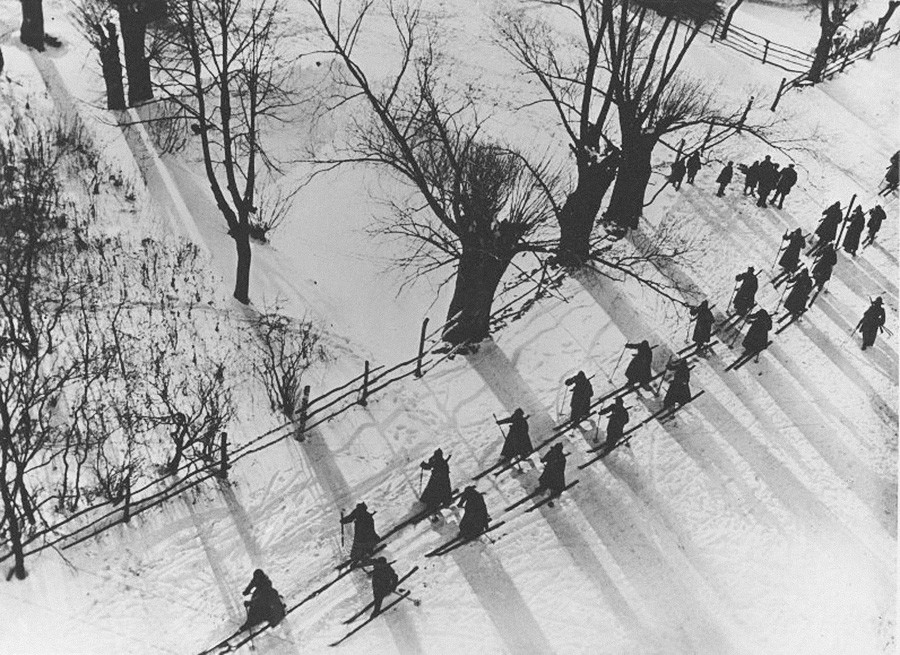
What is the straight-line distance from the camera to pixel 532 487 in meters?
13.7

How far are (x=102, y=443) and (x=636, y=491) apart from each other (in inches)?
328

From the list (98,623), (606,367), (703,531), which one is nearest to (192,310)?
(98,623)

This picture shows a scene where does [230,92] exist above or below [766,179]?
above

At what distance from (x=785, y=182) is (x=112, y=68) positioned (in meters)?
15.8

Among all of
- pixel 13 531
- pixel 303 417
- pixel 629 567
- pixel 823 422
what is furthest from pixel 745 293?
pixel 13 531

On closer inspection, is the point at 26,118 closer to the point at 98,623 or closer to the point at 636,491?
the point at 98,623

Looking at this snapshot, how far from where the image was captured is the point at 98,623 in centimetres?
1114

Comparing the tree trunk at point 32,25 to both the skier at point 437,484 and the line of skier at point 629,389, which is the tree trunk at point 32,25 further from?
the skier at point 437,484

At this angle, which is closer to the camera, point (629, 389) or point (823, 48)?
point (629, 389)

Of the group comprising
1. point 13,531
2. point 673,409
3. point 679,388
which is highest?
point 13,531

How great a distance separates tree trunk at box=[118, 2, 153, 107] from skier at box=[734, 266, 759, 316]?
44.6ft

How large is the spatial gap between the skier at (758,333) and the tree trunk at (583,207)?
3.49 m

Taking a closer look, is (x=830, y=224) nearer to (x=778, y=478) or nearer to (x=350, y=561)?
(x=778, y=478)

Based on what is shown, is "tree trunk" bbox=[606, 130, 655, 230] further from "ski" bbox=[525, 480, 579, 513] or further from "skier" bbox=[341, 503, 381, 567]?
"skier" bbox=[341, 503, 381, 567]
